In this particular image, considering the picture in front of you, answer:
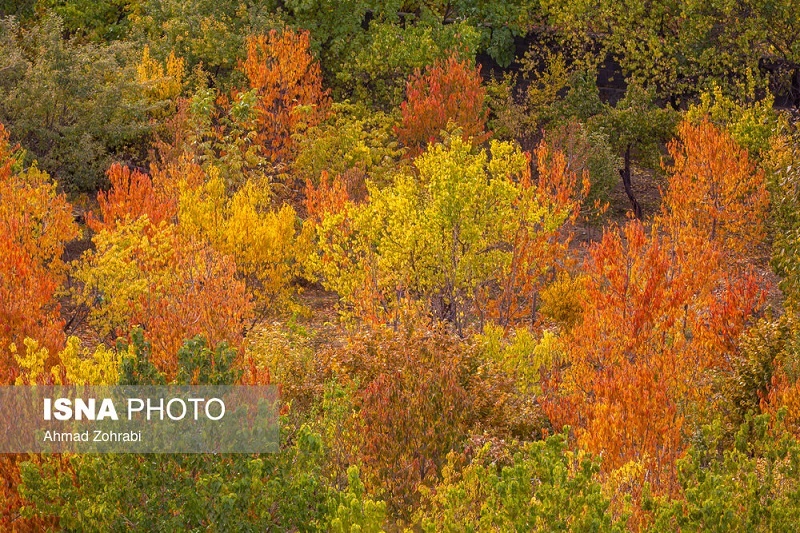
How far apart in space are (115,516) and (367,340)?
20.2 feet

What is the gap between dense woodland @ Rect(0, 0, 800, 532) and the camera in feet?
35.0

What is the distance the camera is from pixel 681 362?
15617 mm

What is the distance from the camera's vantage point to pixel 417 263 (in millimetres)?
19469

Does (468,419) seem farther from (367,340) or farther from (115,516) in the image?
(115,516)

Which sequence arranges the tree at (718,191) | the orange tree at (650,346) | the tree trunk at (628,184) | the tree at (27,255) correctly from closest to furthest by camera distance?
the orange tree at (650,346), the tree at (27,255), the tree at (718,191), the tree trunk at (628,184)

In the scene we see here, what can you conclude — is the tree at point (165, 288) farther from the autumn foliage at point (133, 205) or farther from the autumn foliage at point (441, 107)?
the autumn foliage at point (441, 107)

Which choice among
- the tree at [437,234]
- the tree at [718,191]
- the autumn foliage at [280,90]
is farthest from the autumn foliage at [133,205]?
the tree at [718,191]

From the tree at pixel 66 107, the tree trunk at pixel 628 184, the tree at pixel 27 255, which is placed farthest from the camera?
the tree trunk at pixel 628 184

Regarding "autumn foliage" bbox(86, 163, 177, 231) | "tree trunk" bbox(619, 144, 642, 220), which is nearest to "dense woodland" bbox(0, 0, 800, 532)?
"autumn foliage" bbox(86, 163, 177, 231)

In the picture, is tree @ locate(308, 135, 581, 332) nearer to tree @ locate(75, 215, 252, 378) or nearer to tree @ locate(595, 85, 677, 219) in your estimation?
tree @ locate(75, 215, 252, 378)

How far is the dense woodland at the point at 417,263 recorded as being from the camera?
10.7 meters

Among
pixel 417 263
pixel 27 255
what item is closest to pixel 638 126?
pixel 417 263

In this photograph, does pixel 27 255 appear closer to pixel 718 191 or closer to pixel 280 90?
pixel 280 90

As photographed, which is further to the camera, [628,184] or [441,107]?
[628,184]
